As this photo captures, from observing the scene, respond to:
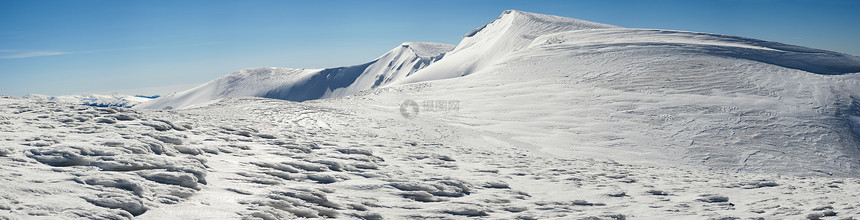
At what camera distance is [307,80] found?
507 ft

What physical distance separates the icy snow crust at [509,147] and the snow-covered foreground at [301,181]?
0.05 meters

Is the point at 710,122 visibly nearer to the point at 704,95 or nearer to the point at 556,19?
the point at 704,95

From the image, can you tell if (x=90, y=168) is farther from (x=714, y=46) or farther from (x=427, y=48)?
(x=427, y=48)

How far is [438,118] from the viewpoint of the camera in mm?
30312

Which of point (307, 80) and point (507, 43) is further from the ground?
point (307, 80)

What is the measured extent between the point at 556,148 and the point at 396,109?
13090 millimetres

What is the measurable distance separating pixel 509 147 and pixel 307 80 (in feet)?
454

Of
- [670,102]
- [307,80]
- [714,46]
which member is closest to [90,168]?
[670,102]

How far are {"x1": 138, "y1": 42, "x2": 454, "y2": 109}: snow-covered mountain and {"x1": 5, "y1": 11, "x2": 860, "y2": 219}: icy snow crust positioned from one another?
104 m

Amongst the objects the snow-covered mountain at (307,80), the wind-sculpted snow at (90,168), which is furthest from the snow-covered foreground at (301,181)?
the snow-covered mountain at (307,80)

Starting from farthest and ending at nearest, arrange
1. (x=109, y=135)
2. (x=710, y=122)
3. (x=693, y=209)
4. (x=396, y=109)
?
(x=396, y=109)
(x=710, y=122)
(x=109, y=135)
(x=693, y=209)

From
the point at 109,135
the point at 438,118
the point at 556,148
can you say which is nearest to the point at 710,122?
the point at 556,148

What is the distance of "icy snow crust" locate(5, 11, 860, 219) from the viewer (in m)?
9.38

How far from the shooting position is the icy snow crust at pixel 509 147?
9.38m
